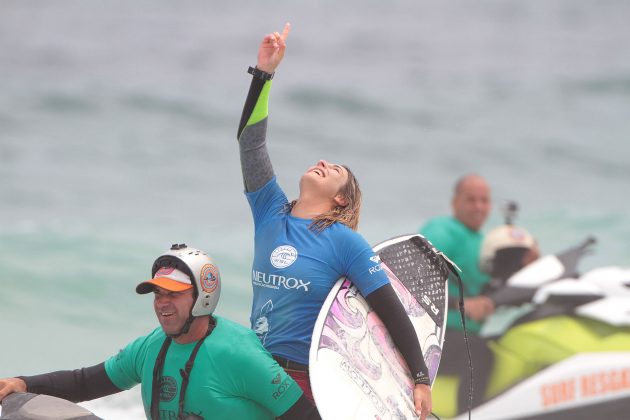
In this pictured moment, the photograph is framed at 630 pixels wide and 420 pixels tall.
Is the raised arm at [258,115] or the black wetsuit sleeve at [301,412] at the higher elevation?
the raised arm at [258,115]

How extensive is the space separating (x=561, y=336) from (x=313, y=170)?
3.16m

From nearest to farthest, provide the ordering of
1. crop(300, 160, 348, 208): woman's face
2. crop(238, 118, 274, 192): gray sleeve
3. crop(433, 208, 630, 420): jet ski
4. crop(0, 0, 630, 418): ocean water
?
crop(300, 160, 348, 208): woman's face < crop(238, 118, 274, 192): gray sleeve < crop(433, 208, 630, 420): jet ski < crop(0, 0, 630, 418): ocean water

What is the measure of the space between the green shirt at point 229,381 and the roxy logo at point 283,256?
0.35 meters

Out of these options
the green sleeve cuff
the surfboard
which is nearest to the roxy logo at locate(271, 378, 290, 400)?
the surfboard

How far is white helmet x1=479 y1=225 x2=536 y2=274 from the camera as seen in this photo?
6.59 metres

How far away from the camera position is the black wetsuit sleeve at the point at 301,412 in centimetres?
345

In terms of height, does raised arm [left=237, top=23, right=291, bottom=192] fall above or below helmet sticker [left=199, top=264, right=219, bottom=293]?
above

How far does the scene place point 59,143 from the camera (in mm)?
18562

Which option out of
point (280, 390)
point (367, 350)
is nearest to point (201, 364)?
point (280, 390)

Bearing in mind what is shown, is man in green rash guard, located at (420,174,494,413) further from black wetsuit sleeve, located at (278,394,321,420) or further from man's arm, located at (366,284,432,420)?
black wetsuit sleeve, located at (278,394,321,420)

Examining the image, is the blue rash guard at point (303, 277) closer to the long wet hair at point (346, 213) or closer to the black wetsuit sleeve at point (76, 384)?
the long wet hair at point (346, 213)

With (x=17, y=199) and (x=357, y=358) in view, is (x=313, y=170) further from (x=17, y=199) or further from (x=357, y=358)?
(x=17, y=199)

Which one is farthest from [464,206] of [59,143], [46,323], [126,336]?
[59,143]

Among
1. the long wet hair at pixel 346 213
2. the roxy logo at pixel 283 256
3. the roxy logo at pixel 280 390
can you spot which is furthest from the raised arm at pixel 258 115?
the roxy logo at pixel 280 390
